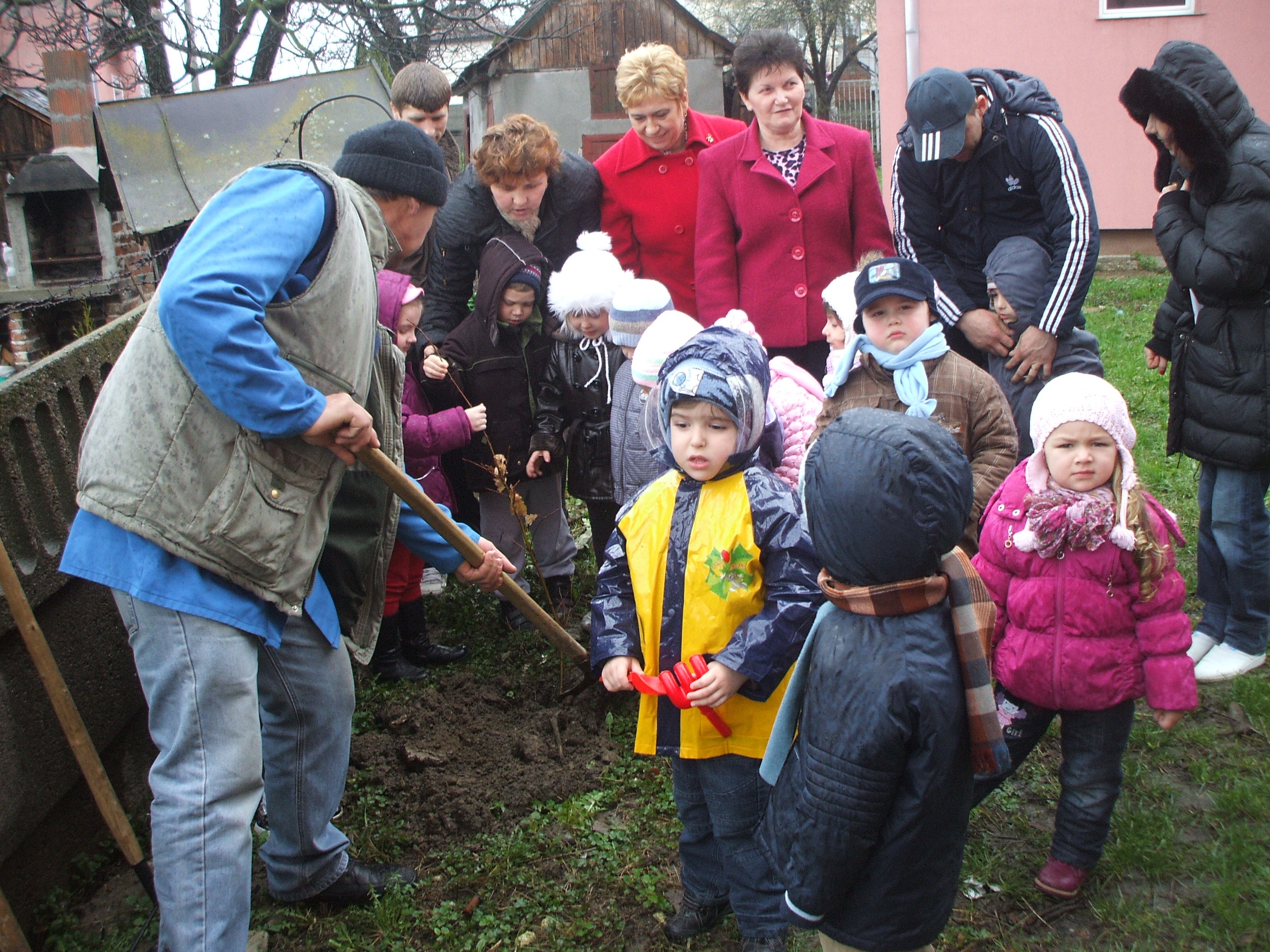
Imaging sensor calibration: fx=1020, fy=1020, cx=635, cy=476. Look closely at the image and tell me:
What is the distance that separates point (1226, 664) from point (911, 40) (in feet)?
32.7

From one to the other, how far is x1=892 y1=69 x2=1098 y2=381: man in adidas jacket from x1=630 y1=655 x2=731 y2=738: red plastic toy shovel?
194 centimetres

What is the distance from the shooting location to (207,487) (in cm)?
→ 218

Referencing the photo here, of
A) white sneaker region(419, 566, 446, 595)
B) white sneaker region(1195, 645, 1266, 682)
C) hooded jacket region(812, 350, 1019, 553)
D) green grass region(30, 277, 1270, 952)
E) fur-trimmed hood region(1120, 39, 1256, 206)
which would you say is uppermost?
fur-trimmed hood region(1120, 39, 1256, 206)

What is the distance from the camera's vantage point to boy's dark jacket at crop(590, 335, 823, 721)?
7.57ft

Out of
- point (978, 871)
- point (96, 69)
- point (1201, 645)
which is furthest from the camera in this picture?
point (96, 69)

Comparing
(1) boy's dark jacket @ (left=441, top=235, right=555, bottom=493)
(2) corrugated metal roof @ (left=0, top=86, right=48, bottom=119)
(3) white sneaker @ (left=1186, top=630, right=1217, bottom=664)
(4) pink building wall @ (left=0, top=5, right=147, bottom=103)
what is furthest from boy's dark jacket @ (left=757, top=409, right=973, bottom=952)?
(2) corrugated metal roof @ (left=0, top=86, right=48, bottom=119)

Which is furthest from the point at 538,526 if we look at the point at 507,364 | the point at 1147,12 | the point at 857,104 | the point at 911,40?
the point at 857,104

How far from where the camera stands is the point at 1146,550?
96.8 inches

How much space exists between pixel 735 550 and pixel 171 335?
130 cm

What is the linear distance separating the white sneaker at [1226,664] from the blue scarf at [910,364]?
151 centimetres

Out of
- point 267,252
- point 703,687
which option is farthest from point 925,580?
point 267,252

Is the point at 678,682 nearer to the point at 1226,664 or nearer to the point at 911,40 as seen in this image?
the point at 1226,664

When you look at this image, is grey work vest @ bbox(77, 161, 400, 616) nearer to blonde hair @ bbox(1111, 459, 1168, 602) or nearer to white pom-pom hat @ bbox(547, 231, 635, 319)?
white pom-pom hat @ bbox(547, 231, 635, 319)

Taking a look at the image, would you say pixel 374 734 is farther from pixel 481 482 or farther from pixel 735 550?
pixel 735 550
